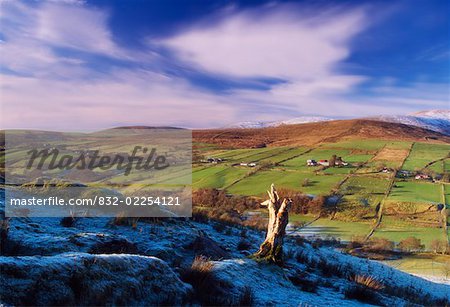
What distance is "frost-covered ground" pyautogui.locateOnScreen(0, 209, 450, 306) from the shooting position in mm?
5121

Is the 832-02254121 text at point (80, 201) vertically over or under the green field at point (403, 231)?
over

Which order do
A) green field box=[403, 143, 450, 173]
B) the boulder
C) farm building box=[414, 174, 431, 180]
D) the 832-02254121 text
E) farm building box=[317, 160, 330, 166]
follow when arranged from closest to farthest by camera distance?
the boulder, the 832-02254121 text, farm building box=[414, 174, 431, 180], green field box=[403, 143, 450, 173], farm building box=[317, 160, 330, 166]

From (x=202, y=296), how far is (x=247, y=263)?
9.10ft

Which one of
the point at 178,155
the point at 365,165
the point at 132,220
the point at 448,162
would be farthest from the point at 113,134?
the point at 132,220

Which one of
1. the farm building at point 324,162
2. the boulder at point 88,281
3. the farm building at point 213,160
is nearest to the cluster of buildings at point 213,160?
the farm building at point 213,160

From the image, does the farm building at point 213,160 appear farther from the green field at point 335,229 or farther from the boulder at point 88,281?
the boulder at point 88,281

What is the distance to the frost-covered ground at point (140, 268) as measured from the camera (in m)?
5.12

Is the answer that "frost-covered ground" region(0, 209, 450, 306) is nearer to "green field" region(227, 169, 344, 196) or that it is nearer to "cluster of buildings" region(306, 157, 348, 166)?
"green field" region(227, 169, 344, 196)

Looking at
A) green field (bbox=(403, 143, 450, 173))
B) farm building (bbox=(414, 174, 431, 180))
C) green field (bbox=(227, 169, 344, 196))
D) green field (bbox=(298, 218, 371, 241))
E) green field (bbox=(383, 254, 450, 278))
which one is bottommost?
green field (bbox=(298, 218, 371, 241))

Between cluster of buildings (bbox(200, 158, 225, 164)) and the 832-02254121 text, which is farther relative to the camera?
cluster of buildings (bbox(200, 158, 225, 164))

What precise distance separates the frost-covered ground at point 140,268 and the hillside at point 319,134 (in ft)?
346

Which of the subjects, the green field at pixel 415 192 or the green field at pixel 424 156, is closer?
the green field at pixel 415 192

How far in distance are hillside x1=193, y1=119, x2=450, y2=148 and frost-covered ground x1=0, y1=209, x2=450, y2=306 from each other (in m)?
106

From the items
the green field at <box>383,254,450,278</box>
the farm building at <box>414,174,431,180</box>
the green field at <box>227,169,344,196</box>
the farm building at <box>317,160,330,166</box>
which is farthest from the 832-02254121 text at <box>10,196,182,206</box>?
the farm building at <box>317,160,330,166</box>
